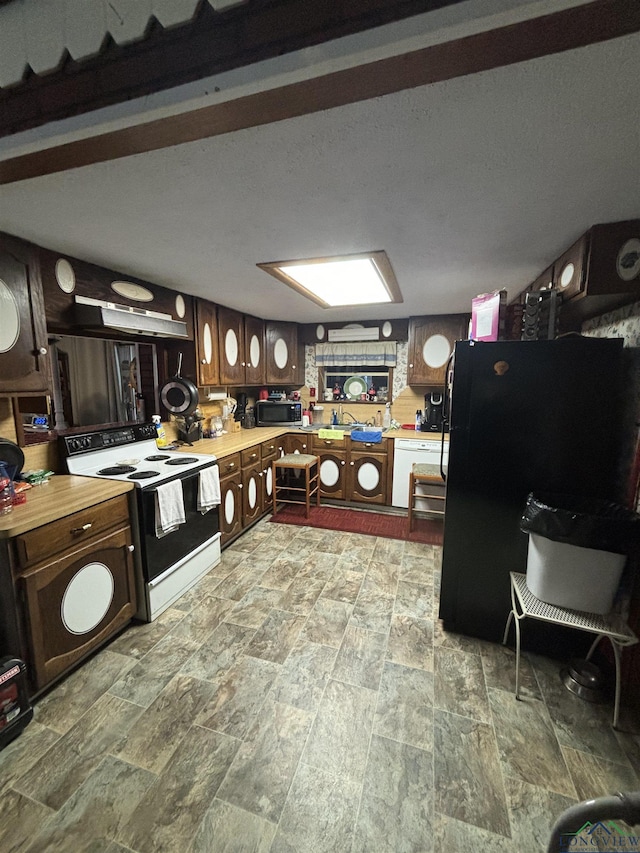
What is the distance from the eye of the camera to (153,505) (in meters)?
2.02

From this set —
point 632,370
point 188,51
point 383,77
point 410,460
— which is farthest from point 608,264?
point 410,460

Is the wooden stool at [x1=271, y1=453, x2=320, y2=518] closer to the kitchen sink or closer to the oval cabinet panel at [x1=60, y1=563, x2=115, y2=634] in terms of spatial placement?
the kitchen sink

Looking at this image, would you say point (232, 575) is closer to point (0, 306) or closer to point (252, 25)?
point (0, 306)

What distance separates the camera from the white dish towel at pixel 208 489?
2440 mm

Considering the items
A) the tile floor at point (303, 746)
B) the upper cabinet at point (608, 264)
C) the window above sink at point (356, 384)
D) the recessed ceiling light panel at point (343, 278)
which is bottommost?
the tile floor at point (303, 746)

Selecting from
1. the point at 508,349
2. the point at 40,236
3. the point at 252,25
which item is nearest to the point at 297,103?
the point at 252,25

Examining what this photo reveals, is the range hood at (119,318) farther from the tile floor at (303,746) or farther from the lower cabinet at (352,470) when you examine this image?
the lower cabinet at (352,470)

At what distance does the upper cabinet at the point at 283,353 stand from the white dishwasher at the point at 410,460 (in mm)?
1614

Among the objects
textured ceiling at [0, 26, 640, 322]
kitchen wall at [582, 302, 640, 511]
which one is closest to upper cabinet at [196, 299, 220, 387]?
textured ceiling at [0, 26, 640, 322]

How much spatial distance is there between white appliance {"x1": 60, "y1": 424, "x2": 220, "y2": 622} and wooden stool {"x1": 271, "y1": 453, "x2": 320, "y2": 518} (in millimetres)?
1019

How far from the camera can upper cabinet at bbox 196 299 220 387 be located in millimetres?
2955

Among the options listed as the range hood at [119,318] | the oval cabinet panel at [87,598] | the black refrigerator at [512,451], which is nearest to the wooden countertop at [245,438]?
the range hood at [119,318]

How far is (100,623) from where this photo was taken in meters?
1.80

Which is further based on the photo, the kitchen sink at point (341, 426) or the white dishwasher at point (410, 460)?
the kitchen sink at point (341, 426)
